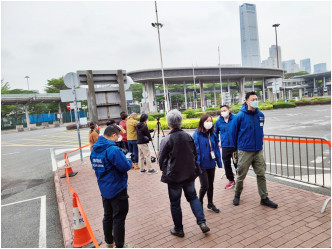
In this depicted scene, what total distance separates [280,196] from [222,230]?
179 centimetres

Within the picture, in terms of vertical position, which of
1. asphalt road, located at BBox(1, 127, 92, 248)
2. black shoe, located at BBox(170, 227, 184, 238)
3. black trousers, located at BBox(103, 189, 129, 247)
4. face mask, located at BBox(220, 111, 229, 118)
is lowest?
asphalt road, located at BBox(1, 127, 92, 248)

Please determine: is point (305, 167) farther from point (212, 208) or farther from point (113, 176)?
point (113, 176)

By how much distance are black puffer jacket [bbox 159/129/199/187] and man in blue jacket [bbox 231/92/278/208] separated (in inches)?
50.7

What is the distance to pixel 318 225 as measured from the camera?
3.48 metres

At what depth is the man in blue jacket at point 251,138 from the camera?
408 centimetres

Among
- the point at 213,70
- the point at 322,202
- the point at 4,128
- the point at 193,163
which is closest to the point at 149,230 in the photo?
the point at 193,163

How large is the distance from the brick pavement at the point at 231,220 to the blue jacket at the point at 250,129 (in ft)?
3.83

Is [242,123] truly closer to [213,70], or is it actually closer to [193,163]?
[193,163]

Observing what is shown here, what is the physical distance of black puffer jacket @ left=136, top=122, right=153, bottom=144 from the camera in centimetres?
658

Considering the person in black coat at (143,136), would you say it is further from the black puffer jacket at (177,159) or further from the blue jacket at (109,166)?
the blue jacket at (109,166)

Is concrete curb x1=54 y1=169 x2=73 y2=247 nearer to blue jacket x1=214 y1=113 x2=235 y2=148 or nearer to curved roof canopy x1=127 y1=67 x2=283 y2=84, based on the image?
blue jacket x1=214 y1=113 x2=235 y2=148

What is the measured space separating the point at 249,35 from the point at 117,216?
15770 cm

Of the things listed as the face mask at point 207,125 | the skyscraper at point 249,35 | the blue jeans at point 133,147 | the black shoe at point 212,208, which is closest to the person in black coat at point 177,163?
the face mask at point 207,125

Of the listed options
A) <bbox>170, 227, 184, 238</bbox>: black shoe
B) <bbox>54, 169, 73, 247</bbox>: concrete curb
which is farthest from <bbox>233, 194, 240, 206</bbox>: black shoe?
<bbox>54, 169, 73, 247</bbox>: concrete curb
